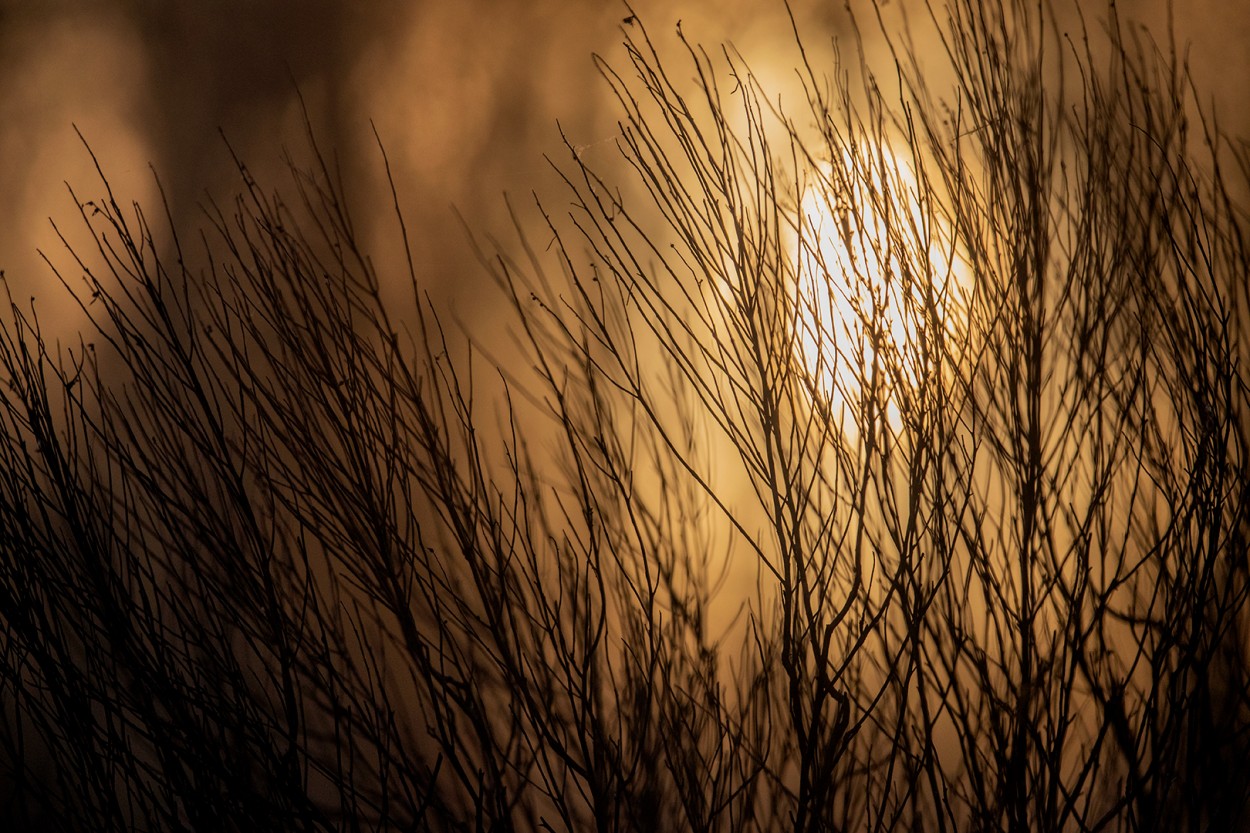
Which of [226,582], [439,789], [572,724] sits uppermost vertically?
[226,582]

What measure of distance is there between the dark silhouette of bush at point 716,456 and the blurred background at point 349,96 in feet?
0.30

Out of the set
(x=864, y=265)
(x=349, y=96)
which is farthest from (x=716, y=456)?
(x=349, y=96)

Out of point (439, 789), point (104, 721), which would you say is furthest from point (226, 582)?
point (439, 789)

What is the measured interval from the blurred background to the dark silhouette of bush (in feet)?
0.30

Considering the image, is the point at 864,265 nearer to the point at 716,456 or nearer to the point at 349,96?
the point at 716,456

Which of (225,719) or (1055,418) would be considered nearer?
(225,719)

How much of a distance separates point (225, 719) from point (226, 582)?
0.43m

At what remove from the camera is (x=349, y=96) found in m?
2.46

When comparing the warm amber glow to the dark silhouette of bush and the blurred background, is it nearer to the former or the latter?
the dark silhouette of bush

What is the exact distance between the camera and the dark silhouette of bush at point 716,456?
2141 mm

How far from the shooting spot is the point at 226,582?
2.31 meters

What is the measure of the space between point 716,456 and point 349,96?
53.4 inches

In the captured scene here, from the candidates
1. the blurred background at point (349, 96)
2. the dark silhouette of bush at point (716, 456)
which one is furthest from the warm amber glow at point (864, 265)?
the blurred background at point (349, 96)

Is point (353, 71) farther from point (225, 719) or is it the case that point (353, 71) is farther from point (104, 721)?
point (104, 721)
